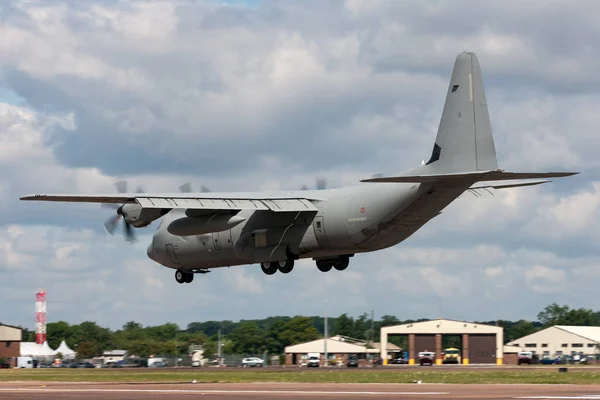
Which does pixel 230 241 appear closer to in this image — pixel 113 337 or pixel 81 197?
pixel 81 197

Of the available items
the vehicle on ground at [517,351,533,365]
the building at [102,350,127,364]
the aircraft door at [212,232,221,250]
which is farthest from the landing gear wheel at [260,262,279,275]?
the vehicle on ground at [517,351,533,365]

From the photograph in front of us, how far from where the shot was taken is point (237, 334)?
13612cm

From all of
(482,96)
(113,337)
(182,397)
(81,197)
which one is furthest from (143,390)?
(113,337)

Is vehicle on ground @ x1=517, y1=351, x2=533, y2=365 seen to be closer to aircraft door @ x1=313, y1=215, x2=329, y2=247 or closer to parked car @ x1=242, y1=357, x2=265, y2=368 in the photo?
parked car @ x1=242, y1=357, x2=265, y2=368

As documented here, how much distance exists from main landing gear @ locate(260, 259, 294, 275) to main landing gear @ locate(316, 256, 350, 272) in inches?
106

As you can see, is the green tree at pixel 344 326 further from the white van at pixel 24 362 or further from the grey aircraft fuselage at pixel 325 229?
the grey aircraft fuselage at pixel 325 229

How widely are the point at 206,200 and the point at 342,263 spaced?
8.25 m

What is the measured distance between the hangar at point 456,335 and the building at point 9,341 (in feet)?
123

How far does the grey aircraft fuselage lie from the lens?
43125mm

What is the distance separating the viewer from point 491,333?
106 meters

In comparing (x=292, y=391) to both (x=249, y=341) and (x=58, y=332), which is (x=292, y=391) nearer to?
(x=249, y=341)

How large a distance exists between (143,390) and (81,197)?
10745mm

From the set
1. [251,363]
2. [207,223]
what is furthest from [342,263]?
[251,363]

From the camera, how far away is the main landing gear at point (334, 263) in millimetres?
49747
